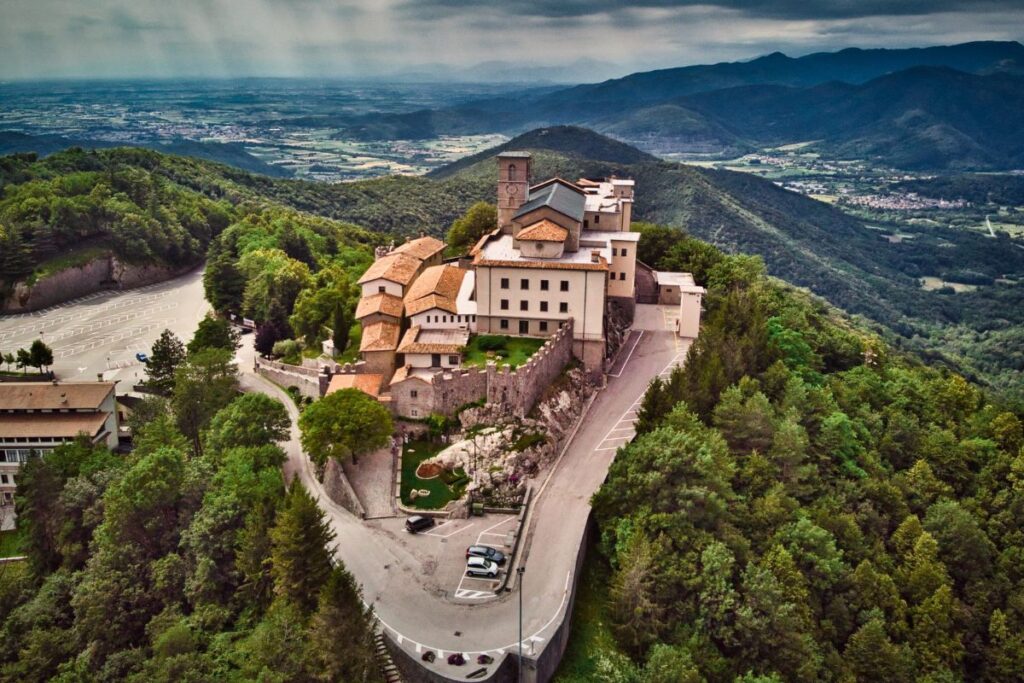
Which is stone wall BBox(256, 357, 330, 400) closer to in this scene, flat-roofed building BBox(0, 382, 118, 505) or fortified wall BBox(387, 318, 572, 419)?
fortified wall BBox(387, 318, 572, 419)

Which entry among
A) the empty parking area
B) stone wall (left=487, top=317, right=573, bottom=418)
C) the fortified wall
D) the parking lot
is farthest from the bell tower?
the empty parking area

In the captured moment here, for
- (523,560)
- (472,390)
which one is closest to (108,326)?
(472,390)

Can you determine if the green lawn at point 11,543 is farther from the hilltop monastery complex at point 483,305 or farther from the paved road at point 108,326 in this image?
the hilltop monastery complex at point 483,305

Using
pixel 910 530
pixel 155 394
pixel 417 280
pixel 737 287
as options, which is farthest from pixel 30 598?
pixel 737 287

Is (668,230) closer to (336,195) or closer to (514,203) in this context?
(514,203)

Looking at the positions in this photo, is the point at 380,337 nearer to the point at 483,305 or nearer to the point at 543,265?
the point at 483,305

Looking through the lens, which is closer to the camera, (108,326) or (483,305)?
(483,305)

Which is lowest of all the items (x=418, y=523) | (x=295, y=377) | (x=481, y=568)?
(x=481, y=568)
